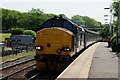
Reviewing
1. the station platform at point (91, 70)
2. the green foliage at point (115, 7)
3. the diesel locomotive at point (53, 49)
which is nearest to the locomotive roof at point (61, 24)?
the diesel locomotive at point (53, 49)

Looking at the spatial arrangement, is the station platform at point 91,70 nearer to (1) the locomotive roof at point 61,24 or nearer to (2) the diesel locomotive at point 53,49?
(2) the diesel locomotive at point 53,49

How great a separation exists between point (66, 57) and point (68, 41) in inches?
37.2

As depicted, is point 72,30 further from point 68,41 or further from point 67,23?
point 68,41

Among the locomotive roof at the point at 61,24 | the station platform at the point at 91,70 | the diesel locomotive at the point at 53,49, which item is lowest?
the station platform at the point at 91,70

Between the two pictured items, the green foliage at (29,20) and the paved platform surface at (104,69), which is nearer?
the paved platform surface at (104,69)

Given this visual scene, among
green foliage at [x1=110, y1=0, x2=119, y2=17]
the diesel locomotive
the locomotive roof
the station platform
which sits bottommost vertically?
the station platform

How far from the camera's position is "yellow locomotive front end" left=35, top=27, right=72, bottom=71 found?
12148mm

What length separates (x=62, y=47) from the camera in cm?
1217

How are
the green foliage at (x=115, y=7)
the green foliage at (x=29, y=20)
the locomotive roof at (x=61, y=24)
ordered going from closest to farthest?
the locomotive roof at (x=61, y=24), the green foliage at (x=115, y=7), the green foliage at (x=29, y=20)

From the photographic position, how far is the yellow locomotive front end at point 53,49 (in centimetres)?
1215

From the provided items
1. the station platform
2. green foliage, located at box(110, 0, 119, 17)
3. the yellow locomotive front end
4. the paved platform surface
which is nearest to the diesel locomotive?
the yellow locomotive front end

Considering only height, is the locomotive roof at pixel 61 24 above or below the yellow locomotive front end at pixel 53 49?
above

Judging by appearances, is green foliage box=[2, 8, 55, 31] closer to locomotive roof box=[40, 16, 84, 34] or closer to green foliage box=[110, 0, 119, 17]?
green foliage box=[110, 0, 119, 17]

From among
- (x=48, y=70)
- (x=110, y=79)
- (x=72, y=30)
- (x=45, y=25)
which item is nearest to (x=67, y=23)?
(x=72, y=30)
